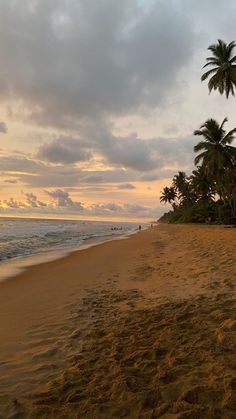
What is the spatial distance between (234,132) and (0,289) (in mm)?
36812

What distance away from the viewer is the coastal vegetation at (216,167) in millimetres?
28375

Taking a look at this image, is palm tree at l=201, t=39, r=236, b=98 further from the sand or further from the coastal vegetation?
the sand

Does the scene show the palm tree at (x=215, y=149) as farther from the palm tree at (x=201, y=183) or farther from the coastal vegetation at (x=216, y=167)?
the palm tree at (x=201, y=183)

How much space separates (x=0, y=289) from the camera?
32.6 feet

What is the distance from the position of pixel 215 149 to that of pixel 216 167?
215 centimetres

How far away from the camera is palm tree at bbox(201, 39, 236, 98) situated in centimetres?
2781

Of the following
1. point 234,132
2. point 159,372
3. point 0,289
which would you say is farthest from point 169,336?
point 234,132

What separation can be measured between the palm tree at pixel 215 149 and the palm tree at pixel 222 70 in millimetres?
12150

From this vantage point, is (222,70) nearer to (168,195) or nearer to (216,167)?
(216,167)

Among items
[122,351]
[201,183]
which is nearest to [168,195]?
[201,183]

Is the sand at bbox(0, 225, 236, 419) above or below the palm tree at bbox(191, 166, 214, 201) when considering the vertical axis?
below

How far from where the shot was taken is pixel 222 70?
28.0 meters

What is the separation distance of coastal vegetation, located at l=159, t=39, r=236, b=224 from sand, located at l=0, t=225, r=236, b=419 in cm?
2378

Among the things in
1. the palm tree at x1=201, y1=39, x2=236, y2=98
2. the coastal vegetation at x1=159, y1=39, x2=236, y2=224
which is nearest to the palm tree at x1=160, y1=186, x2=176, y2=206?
the coastal vegetation at x1=159, y1=39, x2=236, y2=224
